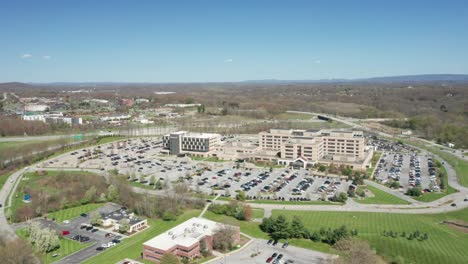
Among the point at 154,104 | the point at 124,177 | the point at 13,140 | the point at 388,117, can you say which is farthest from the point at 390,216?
the point at 154,104

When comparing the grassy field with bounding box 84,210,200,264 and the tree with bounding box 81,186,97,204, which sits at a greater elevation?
the tree with bounding box 81,186,97,204

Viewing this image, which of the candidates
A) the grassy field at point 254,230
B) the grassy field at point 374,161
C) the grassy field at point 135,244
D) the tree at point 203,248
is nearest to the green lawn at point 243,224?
the grassy field at point 254,230

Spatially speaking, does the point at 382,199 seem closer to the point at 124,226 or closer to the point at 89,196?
the point at 124,226

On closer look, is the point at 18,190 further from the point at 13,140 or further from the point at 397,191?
the point at 397,191

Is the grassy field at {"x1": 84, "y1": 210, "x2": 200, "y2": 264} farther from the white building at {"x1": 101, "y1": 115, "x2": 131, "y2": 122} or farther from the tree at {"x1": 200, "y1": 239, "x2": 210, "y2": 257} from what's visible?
the white building at {"x1": 101, "y1": 115, "x2": 131, "y2": 122}

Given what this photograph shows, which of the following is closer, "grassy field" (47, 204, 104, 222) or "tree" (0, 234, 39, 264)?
"tree" (0, 234, 39, 264)

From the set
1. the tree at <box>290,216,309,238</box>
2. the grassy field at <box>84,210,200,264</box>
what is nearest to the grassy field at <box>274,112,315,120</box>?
the grassy field at <box>84,210,200,264</box>

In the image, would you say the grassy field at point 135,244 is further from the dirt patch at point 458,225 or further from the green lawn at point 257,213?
the dirt patch at point 458,225

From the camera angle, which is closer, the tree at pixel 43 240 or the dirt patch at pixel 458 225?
the tree at pixel 43 240

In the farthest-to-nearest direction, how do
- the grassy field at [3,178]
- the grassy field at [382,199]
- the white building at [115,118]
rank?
the white building at [115,118], the grassy field at [3,178], the grassy field at [382,199]
